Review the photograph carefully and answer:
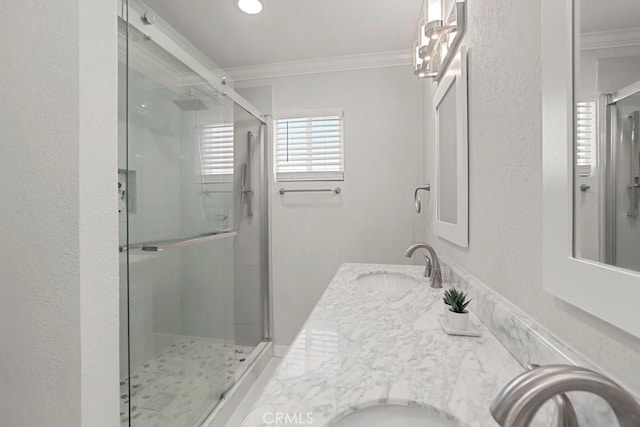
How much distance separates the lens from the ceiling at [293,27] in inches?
67.1

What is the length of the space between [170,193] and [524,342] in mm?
1507

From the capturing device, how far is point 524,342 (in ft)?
1.96

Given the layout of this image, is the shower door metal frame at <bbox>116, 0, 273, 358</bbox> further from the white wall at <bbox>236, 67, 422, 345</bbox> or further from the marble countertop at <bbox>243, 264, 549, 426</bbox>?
the marble countertop at <bbox>243, 264, 549, 426</bbox>

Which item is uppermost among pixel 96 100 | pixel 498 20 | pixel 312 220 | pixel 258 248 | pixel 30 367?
pixel 498 20

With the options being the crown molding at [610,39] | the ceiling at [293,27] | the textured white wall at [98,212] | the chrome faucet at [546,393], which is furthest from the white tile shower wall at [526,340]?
the ceiling at [293,27]

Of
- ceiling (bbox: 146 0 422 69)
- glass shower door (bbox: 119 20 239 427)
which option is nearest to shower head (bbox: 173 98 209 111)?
glass shower door (bbox: 119 20 239 427)

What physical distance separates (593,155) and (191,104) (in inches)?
65.5

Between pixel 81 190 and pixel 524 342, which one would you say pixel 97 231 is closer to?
pixel 81 190

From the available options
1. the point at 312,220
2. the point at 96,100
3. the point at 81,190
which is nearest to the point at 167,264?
the point at 81,190

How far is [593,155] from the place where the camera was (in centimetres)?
44

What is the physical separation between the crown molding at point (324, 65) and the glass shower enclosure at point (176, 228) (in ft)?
1.51

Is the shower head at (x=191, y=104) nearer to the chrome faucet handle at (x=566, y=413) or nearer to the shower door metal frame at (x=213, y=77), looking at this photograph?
the shower door metal frame at (x=213, y=77)

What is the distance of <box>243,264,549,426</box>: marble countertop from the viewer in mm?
486

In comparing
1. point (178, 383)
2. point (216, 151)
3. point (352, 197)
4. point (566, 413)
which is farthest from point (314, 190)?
point (566, 413)
